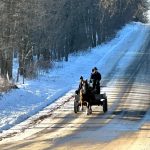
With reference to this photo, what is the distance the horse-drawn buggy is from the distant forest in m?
7.02

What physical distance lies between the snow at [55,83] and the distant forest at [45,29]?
1338 millimetres

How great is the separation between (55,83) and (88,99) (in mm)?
9312

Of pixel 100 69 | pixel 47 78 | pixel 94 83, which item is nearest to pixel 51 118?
pixel 94 83

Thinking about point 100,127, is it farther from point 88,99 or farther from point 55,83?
point 55,83

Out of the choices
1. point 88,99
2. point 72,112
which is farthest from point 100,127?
point 72,112

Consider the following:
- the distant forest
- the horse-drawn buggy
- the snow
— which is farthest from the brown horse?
the distant forest

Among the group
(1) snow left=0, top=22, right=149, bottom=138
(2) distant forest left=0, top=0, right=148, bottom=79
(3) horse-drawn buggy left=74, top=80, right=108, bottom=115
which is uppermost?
(2) distant forest left=0, top=0, right=148, bottom=79

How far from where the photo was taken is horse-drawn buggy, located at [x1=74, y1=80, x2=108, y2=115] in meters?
20.9

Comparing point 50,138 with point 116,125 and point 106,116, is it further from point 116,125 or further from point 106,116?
point 106,116

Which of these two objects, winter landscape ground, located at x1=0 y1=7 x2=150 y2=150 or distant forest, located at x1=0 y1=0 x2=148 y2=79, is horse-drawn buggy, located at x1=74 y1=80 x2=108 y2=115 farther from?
distant forest, located at x1=0 y1=0 x2=148 y2=79

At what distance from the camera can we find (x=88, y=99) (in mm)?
20922

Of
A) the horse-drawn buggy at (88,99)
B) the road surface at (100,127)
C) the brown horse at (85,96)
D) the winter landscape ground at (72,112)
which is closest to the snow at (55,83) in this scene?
the winter landscape ground at (72,112)

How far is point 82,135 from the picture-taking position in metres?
15.8

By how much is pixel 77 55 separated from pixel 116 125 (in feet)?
98.1
